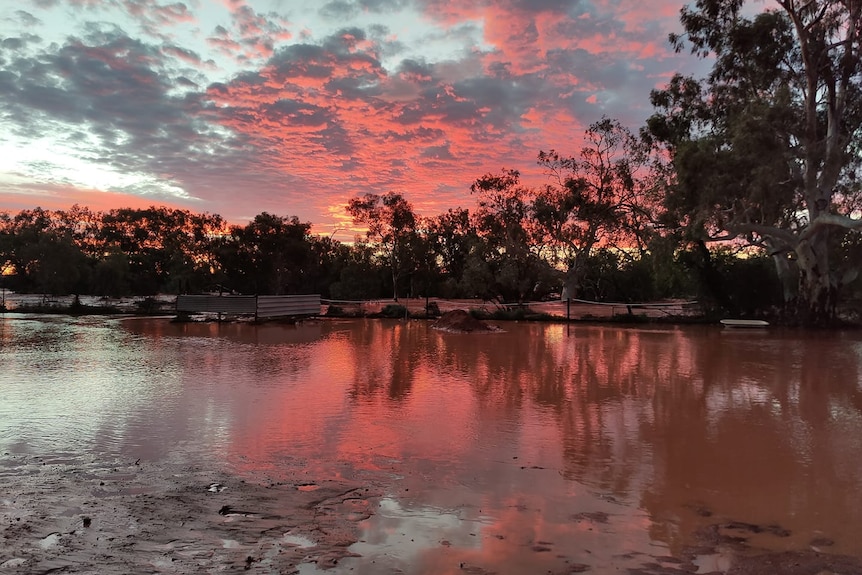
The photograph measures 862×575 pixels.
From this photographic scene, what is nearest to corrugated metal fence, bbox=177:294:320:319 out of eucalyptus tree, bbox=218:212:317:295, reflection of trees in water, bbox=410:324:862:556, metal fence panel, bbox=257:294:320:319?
metal fence panel, bbox=257:294:320:319

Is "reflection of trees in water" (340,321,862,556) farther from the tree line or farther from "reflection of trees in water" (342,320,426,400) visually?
the tree line

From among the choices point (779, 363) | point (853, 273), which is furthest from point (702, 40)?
point (779, 363)

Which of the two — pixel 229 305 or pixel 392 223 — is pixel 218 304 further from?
pixel 392 223

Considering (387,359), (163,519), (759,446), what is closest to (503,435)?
(759,446)

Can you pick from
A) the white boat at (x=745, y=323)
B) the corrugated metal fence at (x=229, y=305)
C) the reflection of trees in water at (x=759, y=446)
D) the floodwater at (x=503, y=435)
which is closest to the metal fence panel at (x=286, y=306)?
the corrugated metal fence at (x=229, y=305)

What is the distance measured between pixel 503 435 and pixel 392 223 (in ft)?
117

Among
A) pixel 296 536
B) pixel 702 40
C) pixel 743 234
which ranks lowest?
pixel 296 536

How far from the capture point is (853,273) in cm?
2361

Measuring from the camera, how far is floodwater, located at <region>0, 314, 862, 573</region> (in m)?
3.92

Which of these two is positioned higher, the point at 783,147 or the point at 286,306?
the point at 783,147

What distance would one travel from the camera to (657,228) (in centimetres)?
2691

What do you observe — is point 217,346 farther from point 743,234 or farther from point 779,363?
point 743,234

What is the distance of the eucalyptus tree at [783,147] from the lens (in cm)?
1998

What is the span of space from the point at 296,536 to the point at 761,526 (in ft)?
11.4
